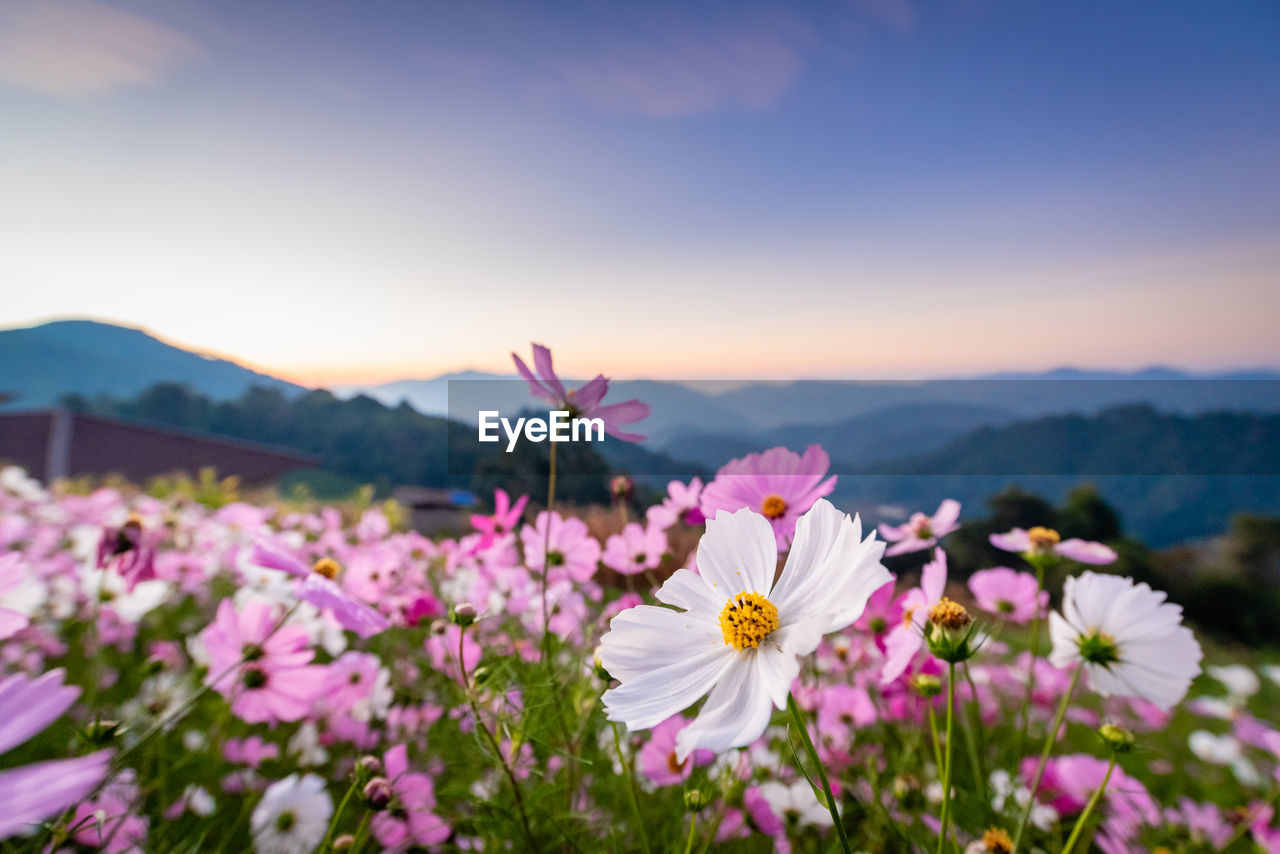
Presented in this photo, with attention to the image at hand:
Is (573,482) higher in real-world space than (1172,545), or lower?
higher

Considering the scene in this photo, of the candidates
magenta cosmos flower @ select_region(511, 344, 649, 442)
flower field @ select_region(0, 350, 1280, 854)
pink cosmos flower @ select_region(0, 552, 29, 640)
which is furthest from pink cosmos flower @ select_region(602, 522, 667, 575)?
pink cosmos flower @ select_region(0, 552, 29, 640)

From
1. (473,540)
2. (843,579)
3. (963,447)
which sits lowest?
(963,447)

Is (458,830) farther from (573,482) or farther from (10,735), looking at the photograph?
(573,482)

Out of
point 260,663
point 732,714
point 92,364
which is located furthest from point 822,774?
point 92,364

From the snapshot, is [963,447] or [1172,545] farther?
[963,447]

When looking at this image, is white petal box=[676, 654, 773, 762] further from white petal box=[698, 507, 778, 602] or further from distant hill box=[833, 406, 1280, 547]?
Result: distant hill box=[833, 406, 1280, 547]

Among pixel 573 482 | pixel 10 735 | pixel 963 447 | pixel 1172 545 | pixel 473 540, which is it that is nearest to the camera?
pixel 10 735

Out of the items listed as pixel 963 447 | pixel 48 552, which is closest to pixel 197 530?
pixel 48 552
